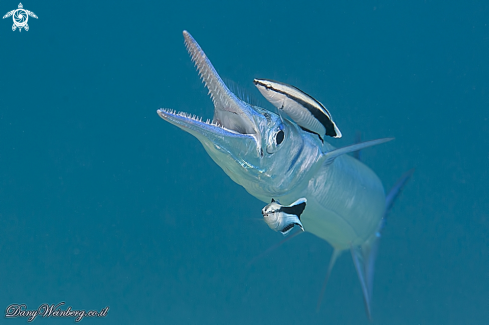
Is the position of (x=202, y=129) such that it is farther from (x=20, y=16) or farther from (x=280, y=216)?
(x=20, y=16)

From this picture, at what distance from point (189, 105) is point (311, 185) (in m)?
3.54

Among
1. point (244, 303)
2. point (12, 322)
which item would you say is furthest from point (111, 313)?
point (244, 303)

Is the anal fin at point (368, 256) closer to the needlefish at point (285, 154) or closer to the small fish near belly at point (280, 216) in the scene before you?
the needlefish at point (285, 154)

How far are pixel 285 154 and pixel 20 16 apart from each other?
18.4ft

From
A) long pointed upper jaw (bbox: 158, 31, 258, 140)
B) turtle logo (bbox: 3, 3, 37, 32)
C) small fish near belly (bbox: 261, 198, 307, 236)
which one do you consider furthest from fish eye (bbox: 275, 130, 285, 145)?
turtle logo (bbox: 3, 3, 37, 32)

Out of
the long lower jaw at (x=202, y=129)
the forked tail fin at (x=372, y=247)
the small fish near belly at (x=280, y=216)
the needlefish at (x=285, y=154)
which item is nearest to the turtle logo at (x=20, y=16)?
the needlefish at (x=285, y=154)

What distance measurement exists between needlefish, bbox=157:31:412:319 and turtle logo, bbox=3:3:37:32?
5240 mm

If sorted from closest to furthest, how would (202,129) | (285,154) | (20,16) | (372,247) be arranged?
(202,129) < (285,154) < (372,247) < (20,16)

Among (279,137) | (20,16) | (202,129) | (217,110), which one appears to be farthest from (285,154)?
(20,16)

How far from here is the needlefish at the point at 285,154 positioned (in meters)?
1.78

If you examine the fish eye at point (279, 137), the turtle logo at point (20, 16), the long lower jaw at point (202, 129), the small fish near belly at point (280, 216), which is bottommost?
the small fish near belly at point (280, 216)

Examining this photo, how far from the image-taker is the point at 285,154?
2.23 metres

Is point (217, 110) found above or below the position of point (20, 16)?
below

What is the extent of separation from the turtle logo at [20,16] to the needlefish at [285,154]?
5.24 metres
